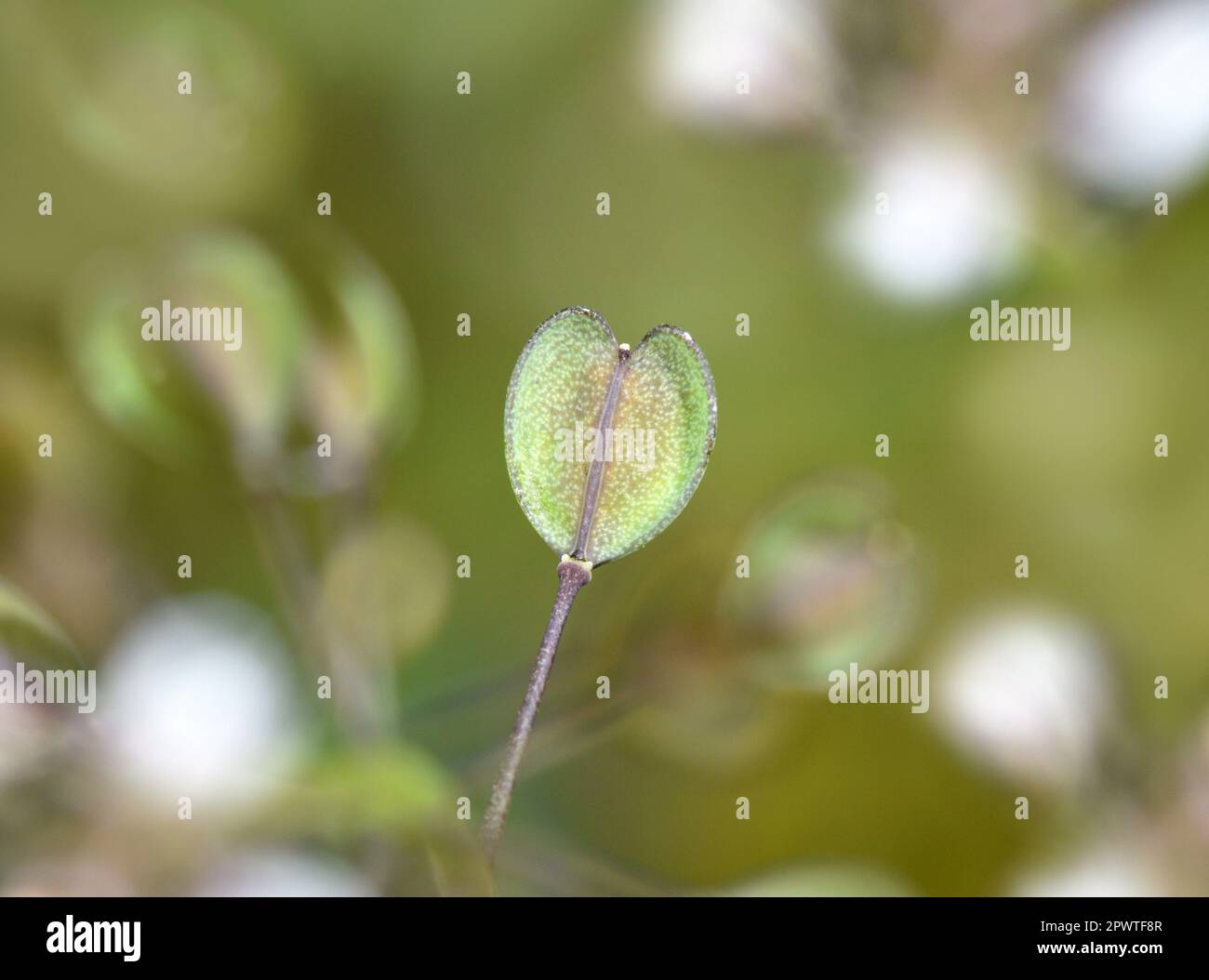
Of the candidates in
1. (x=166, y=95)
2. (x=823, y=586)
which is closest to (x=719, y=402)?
(x=823, y=586)

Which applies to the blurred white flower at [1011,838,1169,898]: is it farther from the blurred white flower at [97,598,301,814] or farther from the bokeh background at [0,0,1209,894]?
the blurred white flower at [97,598,301,814]

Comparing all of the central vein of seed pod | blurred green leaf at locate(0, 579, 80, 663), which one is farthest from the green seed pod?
blurred green leaf at locate(0, 579, 80, 663)

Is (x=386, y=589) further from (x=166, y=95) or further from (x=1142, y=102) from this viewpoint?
(x=1142, y=102)

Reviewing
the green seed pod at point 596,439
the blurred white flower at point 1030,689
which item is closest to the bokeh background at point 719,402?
the blurred white flower at point 1030,689

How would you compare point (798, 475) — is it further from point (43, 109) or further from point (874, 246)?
point (43, 109)

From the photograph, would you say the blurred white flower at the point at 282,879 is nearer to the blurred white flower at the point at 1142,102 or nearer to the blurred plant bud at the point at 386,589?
the blurred plant bud at the point at 386,589
